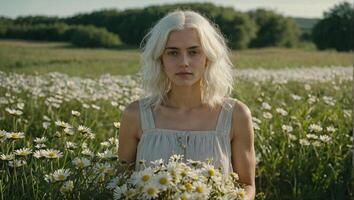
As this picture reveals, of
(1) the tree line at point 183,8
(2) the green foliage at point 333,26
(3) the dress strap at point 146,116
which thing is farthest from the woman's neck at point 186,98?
(2) the green foliage at point 333,26

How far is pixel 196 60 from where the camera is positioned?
8.89ft

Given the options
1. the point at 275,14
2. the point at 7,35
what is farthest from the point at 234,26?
the point at 7,35

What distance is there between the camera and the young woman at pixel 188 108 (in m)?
2.71

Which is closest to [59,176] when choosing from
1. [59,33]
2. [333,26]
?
[59,33]

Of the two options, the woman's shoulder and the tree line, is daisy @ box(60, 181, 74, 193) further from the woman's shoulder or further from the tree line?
the tree line

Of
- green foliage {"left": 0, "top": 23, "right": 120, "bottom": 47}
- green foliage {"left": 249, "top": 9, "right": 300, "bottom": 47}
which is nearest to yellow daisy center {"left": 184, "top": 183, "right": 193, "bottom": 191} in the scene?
green foliage {"left": 0, "top": 23, "right": 120, "bottom": 47}

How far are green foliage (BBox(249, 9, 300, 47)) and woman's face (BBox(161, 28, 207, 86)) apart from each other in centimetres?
6314

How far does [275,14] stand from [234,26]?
16.1 meters

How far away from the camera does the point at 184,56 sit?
8.70 ft

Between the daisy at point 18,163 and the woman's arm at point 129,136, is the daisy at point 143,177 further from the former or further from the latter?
the woman's arm at point 129,136

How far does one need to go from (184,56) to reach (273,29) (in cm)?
6688

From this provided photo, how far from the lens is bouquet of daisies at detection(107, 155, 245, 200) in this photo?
5.99 ft

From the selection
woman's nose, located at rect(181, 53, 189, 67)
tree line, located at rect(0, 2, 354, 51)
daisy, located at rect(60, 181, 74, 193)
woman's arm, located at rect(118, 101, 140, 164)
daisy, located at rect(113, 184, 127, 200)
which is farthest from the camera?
tree line, located at rect(0, 2, 354, 51)

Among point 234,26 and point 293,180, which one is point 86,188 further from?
point 234,26
